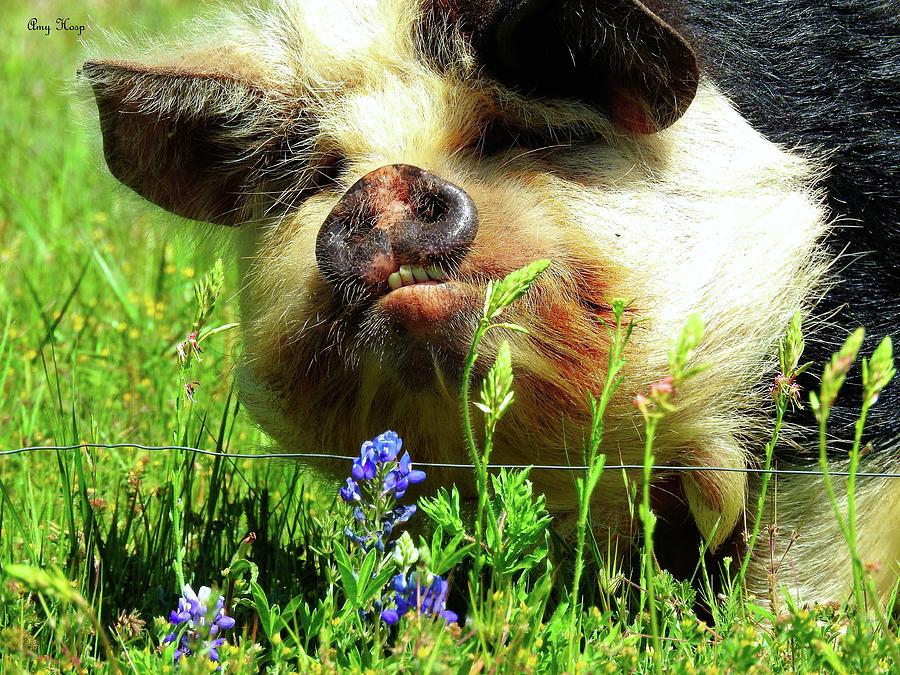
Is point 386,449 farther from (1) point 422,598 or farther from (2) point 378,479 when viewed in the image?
(1) point 422,598

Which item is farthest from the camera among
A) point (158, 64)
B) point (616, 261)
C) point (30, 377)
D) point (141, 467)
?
point (30, 377)

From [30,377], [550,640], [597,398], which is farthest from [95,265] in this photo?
[550,640]

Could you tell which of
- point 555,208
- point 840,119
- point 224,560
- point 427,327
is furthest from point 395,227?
point 840,119

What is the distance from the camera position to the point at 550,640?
6.96ft

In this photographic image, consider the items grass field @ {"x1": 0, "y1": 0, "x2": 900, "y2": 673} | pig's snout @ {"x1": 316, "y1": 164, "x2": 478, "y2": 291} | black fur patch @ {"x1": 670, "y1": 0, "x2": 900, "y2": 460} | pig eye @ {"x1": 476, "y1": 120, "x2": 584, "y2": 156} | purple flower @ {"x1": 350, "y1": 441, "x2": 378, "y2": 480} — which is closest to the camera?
grass field @ {"x1": 0, "y1": 0, "x2": 900, "y2": 673}

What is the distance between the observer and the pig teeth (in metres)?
2.38

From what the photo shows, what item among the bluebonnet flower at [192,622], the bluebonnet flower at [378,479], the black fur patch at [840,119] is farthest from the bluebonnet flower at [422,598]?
the black fur patch at [840,119]

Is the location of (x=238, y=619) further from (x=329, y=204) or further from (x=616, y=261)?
(x=616, y=261)

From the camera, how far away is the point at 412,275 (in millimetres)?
2387

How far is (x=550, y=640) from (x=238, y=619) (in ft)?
2.70

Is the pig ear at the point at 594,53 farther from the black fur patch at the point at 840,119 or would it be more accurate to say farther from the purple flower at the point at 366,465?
the purple flower at the point at 366,465

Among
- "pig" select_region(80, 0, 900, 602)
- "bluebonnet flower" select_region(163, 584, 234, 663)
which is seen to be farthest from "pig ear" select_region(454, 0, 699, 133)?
"bluebonnet flower" select_region(163, 584, 234, 663)

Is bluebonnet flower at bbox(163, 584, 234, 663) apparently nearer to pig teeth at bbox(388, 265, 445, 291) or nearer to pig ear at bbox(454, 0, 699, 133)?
pig teeth at bbox(388, 265, 445, 291)

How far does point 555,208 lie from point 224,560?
116cm
